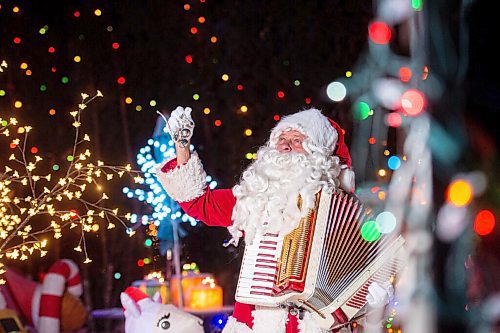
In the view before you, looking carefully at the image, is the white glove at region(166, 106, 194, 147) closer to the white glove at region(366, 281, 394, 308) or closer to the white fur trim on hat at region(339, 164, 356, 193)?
the white fur trim on hat at region(339, 164, 356, 193)

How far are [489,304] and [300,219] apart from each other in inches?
139

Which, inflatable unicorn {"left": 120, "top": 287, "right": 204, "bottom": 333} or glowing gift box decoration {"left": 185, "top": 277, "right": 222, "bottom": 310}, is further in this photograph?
glowing gift box decoration {"left": 185, "top": 277, "right": 222, "bottom": 310}

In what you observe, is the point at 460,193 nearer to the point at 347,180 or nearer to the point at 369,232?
the point at 347,180

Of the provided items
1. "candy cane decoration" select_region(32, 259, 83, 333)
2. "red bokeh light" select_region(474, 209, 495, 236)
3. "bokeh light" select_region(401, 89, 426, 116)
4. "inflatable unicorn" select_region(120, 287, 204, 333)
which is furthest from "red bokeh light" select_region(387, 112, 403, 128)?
"inflatable unicorn" select_region(120, 287, 204, 333)

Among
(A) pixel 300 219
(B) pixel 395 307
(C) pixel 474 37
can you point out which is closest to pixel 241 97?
(B) pixel 395 307

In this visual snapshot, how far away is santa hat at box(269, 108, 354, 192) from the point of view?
3881mm

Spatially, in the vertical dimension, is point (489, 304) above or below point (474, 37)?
below

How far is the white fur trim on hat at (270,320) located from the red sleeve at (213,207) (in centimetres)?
55

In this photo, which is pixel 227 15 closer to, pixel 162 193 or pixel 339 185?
pixel 162 193

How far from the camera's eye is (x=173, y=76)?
7992 millimetres

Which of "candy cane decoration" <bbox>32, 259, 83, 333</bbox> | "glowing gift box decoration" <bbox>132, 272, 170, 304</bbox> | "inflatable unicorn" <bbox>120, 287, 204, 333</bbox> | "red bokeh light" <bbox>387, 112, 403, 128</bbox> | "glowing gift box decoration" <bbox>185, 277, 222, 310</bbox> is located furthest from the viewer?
"red bokeh light" <bbox>387, 112, 403, 128</bbox>

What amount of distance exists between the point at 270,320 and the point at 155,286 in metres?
3.26

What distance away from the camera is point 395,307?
6.42 metres

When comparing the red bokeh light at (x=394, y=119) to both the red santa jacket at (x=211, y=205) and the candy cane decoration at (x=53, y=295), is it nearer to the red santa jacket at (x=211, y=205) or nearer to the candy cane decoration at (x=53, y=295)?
the candy cane decoration at (x=53, y=295)
